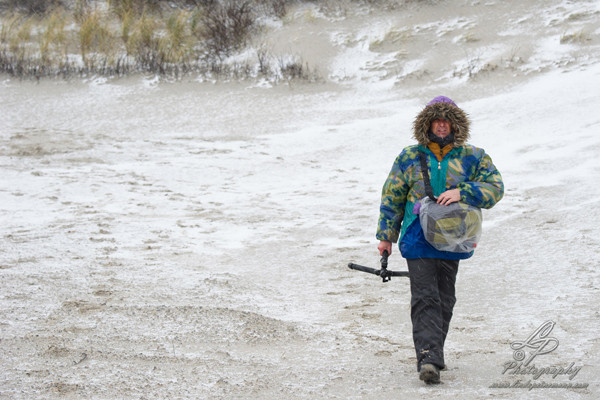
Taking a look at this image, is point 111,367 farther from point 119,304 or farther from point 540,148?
point 540,148

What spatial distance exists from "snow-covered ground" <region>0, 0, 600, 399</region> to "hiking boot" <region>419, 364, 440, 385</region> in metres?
0.05

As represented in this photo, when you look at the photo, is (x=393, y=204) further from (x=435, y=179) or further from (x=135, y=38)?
(x=135, y=38)

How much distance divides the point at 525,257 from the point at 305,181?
398 cm

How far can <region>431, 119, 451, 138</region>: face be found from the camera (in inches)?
133

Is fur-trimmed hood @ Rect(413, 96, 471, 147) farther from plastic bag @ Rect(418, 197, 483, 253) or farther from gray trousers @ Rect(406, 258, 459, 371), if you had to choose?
gray trousers @ Rect(406, 258, 459, 371)

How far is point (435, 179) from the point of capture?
337 centimetres

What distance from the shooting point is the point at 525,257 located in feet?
19.0

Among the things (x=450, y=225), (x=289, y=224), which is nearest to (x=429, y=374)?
(x=450, y=225)

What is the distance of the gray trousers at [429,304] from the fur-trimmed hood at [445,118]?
0.60 m

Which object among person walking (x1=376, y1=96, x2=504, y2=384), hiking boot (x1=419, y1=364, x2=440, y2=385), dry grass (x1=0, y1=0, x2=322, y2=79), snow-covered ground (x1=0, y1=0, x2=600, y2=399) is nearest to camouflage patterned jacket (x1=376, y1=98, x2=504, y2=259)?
person walking (x1=376, y1=96, x2=504, y2=384)

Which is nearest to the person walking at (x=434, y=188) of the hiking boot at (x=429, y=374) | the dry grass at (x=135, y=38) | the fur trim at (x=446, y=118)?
the fur trim at (x=446, y=118)

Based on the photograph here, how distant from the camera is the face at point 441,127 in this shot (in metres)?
3.39

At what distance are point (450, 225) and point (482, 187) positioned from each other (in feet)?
0.81

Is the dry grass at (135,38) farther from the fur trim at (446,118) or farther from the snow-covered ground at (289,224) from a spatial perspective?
the fur trim at (446,118)
